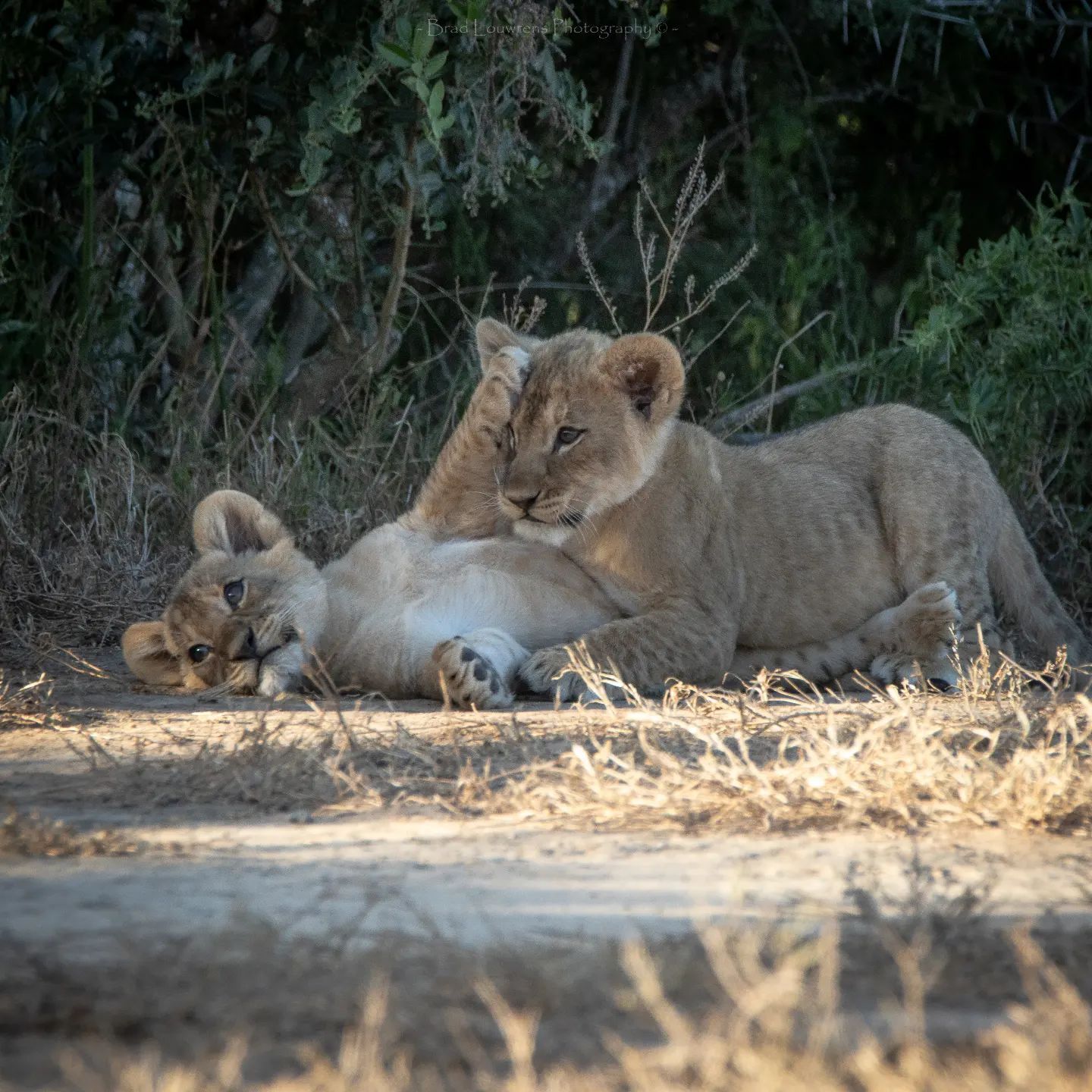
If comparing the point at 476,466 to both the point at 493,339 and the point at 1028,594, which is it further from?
the point at 1028,594

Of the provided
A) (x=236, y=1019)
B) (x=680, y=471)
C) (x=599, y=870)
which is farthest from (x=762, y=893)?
(x=680, y=471)

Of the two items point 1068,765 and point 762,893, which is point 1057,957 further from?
point 1068,765

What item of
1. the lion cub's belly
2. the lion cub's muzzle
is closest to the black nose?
the lion cub's belly

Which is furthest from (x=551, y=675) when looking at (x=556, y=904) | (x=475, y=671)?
(x=556, y=904)

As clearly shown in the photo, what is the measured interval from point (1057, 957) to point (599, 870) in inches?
28.1

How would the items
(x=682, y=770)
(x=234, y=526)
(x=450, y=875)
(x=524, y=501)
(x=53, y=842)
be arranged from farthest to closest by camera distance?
(x=234, y=526)
(x=524, y=501)
(x=682, y=770)
(x=53, y=842)
(x=450, y=875)

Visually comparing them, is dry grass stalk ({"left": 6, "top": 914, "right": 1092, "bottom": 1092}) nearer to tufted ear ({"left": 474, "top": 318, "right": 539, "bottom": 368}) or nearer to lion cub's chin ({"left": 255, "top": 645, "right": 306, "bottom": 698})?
lion cub's chin ({"left": 255, "top": 645, "right": 306, "bottom": 698})

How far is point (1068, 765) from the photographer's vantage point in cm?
285

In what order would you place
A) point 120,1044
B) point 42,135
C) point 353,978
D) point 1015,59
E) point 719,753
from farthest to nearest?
point 1015,59, point 42,135, point 719,753, point 353,978, point 120,1044

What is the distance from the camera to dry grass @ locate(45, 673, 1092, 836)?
2.84 m

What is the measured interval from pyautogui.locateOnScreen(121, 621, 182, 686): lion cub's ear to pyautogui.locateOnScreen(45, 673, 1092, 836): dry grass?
3.92ft

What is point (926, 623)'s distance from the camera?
507 centimetres

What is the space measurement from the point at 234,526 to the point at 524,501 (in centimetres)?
93

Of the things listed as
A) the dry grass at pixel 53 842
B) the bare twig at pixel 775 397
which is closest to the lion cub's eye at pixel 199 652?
the dry grass at pixel 53 842
